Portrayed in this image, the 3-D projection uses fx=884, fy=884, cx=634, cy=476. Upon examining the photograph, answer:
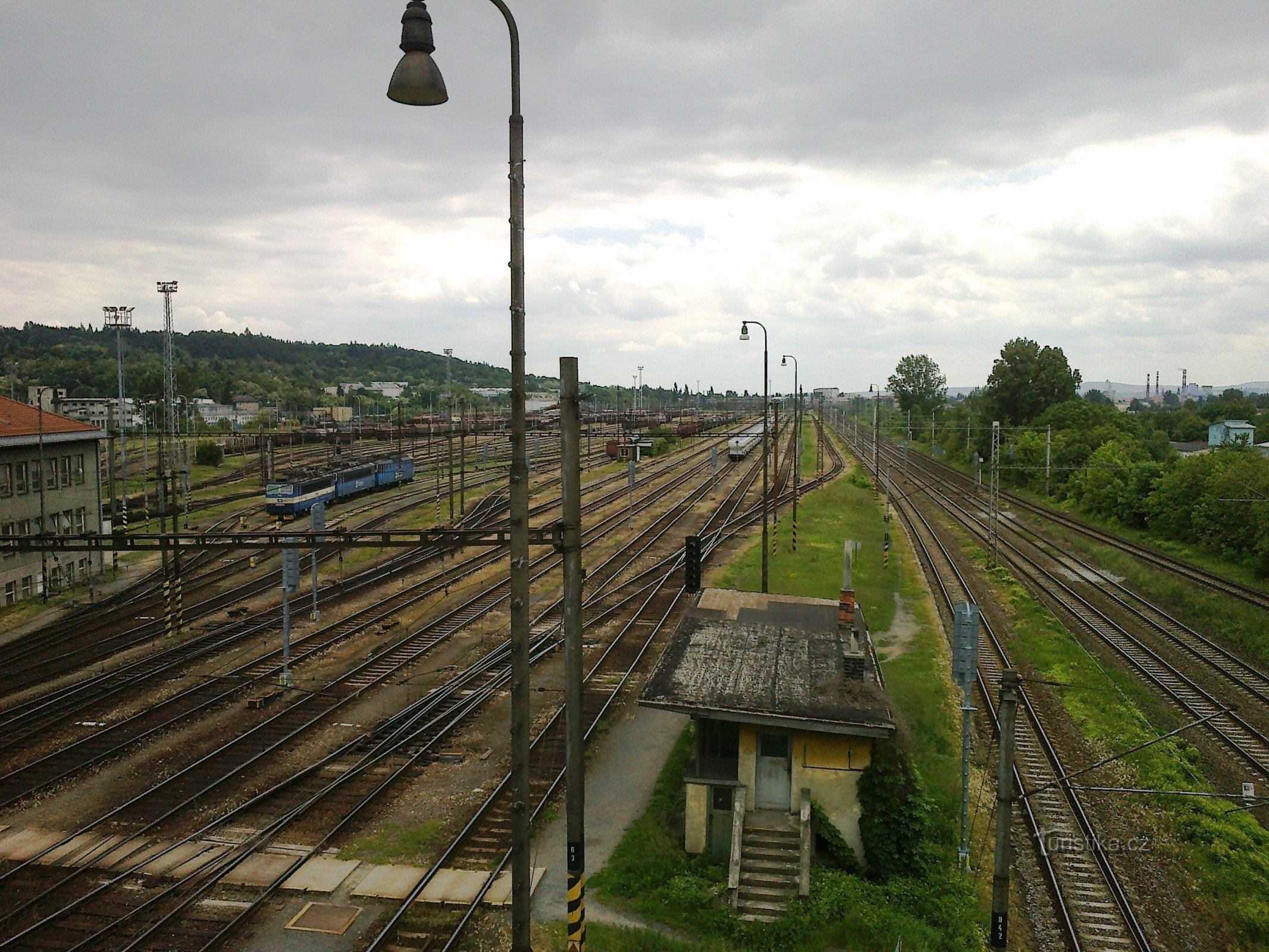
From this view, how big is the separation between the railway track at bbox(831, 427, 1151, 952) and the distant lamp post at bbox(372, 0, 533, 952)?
5.98 metres

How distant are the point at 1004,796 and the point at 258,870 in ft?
38.2

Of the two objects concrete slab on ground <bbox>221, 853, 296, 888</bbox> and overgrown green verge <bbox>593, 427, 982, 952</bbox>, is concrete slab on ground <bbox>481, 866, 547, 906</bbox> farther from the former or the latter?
concrete slab on ground <bbox>221, 853, 296, 888</bbox>

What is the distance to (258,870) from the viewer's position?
14.5m

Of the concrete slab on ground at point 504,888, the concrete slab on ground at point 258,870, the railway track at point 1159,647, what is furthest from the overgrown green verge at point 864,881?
the concrete slab on ground at point 258,870

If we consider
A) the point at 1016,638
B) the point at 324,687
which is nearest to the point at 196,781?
the point at 324,687

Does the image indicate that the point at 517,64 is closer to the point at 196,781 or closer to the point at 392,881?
the point at 392,881

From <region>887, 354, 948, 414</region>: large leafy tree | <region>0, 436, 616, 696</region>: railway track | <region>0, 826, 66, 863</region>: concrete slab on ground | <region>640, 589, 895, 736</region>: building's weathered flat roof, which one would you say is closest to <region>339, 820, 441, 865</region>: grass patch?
<region>640, 589, 895, 736</region>: building's weathered flat roof

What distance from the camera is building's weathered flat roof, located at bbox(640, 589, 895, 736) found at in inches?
598

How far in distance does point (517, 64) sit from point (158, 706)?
63.4 feet

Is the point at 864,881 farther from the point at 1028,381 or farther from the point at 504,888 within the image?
the point at 1028,381

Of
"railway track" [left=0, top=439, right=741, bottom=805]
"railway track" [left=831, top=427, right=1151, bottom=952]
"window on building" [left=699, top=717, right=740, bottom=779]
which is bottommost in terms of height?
"railway track" [left=831, top=427, right=1151, bottom=952]

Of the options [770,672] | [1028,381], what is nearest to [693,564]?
[770,672]

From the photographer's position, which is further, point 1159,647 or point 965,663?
point 1159,647

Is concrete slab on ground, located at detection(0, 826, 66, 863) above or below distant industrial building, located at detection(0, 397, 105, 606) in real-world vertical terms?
below
